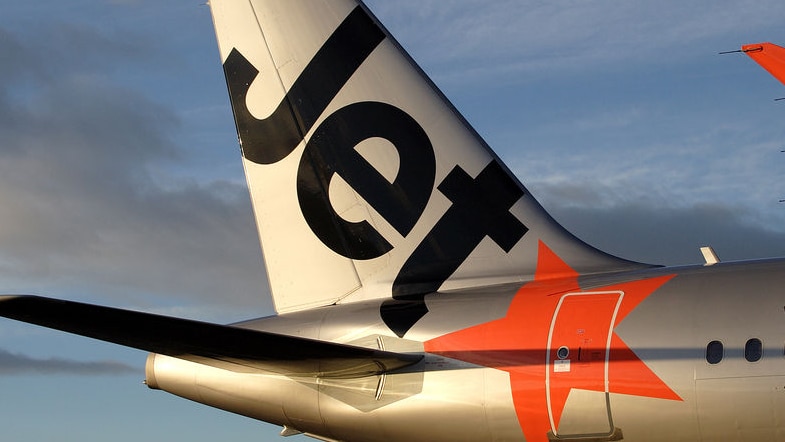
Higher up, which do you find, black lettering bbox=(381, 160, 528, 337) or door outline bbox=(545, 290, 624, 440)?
black lettering bbox=(381, 160, 528, 337)

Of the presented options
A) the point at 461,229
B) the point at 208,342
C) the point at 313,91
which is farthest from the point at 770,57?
the point at 208,342

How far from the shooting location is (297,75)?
52.2ft

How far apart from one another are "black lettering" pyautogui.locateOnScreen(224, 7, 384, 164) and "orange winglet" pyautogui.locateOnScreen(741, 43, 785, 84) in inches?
204

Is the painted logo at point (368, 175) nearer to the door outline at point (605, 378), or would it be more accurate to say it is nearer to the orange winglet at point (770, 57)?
the door outline at point (605, 378)

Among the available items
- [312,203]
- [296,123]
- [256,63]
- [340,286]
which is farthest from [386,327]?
[256,63]

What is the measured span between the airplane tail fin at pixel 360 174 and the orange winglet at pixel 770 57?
3362mm

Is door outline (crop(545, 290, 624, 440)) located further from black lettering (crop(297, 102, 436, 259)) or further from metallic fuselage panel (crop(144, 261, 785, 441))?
black lettering (crop(297, 102, 436, 259))

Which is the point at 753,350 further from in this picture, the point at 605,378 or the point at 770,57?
the point at 770,57

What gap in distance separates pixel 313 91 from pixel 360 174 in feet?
5.02

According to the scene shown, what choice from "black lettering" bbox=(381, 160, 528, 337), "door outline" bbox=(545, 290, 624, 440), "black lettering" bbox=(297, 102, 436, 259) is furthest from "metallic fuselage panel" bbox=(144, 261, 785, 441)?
"black lettering" bbox=(297, 102, 436, 259)

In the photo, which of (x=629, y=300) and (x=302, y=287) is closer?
(x=629, y=300)

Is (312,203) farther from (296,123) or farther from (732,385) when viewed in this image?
(732,385)

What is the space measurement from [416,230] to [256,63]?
3720mm

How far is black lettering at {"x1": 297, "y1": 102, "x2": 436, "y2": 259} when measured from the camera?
49.0 ft
